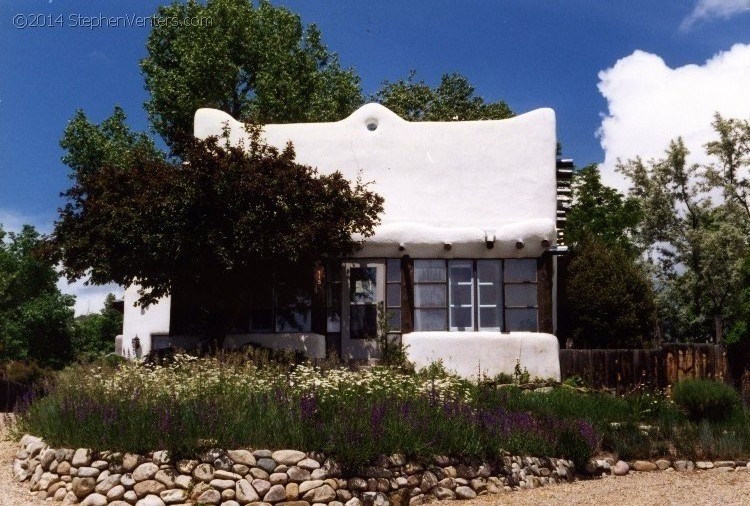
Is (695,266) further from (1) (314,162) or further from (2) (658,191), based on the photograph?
(1) (314,162)

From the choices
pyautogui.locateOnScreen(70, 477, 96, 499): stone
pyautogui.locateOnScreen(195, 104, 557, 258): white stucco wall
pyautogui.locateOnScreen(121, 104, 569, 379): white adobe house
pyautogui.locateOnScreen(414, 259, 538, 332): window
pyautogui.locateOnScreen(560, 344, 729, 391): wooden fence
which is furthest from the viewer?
pyautogui.locateOnScreen(195, 104, 557, 258): white stucco wall

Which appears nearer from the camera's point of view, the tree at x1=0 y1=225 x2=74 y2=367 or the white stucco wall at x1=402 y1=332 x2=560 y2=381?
the white stucco wall at x1=402 y1=332 x2=560 y2=381

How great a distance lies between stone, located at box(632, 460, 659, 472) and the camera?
43.0ft

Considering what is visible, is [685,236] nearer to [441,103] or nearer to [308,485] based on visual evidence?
[441,103]

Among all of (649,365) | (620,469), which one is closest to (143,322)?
(649,365)

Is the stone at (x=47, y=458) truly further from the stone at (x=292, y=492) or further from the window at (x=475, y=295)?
the window at (x=475, y=295)

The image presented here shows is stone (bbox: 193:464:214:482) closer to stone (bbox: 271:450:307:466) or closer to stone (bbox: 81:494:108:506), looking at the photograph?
stone (bbox: 271:450:307:466)

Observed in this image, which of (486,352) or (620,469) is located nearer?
(620,469)

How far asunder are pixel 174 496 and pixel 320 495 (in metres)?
1.79

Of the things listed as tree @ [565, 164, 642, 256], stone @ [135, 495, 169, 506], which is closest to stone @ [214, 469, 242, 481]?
stone @ [135, 495, 169, 506]

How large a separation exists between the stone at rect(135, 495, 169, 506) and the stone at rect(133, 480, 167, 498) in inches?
2.6

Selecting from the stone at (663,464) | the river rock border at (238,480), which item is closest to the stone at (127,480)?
the river rock border at (238,480)

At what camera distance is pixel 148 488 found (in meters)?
10.5

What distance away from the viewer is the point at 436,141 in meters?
20.7
